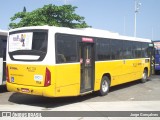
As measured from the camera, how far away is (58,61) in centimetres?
1084

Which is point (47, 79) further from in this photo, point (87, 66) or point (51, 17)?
point (51, 17)

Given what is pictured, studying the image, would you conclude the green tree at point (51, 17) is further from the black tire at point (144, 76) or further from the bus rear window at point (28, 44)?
the bus rear window at point (28, 44)

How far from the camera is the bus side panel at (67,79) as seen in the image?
1081 centimetres

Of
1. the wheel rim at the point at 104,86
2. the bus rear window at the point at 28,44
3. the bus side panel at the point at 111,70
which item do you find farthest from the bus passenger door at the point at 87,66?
the bus rear window at the point at 28,44

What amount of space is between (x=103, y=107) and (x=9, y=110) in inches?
129

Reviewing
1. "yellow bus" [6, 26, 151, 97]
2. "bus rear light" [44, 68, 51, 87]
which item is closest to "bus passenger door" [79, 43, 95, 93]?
"yellow bus" [6, 26, 151, 97]

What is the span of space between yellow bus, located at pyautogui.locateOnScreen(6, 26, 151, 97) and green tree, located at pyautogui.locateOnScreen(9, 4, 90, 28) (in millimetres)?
9567

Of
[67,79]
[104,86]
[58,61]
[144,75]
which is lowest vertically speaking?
[104,86]

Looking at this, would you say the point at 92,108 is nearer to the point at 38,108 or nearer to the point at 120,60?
the point at 38,108

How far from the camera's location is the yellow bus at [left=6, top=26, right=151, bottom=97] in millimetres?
10680

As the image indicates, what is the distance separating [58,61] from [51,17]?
1321 centimetres

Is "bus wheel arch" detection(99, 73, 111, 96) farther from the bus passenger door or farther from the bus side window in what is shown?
the bus side window

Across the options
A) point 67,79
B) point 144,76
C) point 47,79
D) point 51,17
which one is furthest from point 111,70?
point 51,17

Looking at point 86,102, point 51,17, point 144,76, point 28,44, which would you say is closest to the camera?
point 28,44
